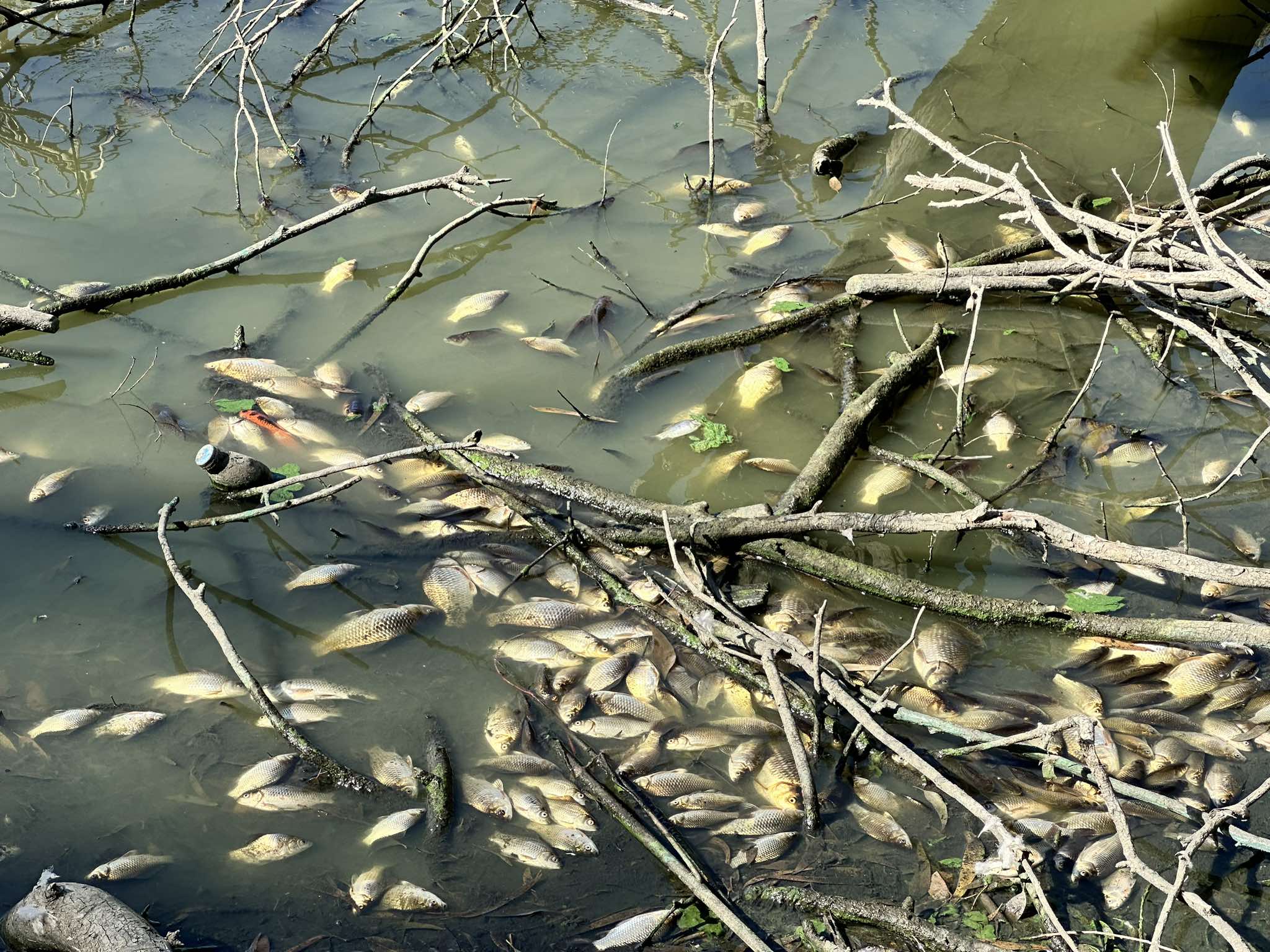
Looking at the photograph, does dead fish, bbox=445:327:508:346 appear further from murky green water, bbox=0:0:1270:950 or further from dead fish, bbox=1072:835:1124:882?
dead fish, bbox=1072:835:1124:882

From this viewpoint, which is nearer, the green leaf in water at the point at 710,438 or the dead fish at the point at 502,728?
A: the dead fish at the point at 502,728

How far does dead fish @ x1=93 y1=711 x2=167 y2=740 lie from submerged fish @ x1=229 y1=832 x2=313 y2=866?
69cm

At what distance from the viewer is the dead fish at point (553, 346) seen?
5.12 metres

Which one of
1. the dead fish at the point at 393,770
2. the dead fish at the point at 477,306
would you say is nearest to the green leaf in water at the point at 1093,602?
the dead fish at the point at 393,770

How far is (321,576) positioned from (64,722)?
1.07 metres

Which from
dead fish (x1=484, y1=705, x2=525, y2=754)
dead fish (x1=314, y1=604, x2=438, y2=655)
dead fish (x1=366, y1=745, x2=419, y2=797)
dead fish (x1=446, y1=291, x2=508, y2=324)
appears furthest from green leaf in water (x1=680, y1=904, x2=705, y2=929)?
dead fish (x1=446, y1=291, x2=508, y2=324)

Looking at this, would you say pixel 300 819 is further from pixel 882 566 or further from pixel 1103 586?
pixel 1103 586

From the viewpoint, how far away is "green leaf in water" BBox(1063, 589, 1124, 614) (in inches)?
152

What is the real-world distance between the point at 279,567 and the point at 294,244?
2603 millimetres

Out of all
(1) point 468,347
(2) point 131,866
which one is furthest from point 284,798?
(1) point 468,347

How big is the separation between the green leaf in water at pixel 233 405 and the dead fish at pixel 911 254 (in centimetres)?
385

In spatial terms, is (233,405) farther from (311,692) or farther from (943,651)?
(943,651)

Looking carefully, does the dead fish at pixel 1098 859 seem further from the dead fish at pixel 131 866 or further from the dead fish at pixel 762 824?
the dead fish at pixel 131 866

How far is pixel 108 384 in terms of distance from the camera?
4.95 m
